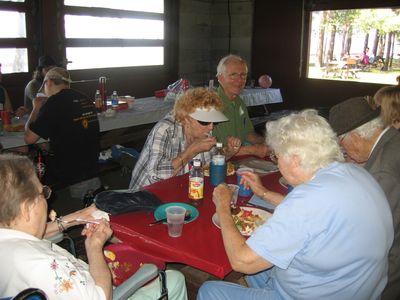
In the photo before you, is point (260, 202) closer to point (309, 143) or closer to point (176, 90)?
point (309, 143)

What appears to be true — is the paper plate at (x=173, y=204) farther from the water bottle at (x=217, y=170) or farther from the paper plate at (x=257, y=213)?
the water bottle at (x=217, y=170)

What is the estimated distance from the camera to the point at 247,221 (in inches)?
73.5

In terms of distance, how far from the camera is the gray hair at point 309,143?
1.50 m

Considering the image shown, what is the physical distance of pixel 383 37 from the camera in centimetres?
704

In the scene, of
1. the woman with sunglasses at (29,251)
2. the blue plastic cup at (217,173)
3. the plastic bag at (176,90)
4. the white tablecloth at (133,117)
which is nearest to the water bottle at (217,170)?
the blue plastic cup at (217,173)

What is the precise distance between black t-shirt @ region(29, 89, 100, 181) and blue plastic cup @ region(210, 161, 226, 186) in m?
1.55

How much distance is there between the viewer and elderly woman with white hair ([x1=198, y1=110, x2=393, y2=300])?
4.36 feet

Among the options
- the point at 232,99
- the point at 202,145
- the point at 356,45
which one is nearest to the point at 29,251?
the point at 202,145

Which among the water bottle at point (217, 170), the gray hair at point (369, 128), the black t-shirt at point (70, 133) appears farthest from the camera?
the black t-shirt at point (70, 133)

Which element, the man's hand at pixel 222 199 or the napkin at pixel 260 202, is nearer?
the man's hand at pixel 222 199

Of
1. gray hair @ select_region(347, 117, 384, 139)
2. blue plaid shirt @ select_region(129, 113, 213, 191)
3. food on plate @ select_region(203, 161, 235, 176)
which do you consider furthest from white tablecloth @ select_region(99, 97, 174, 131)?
gray hair @ select_region(347, 117, 384, 139)

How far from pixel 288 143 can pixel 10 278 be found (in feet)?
3.56

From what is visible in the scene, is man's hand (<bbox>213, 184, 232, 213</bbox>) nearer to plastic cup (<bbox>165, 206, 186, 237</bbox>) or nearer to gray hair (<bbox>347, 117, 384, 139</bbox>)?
plastic cup (<bbox>165, 206, 186, 237</bbox>)

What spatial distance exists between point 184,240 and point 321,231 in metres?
0.63
